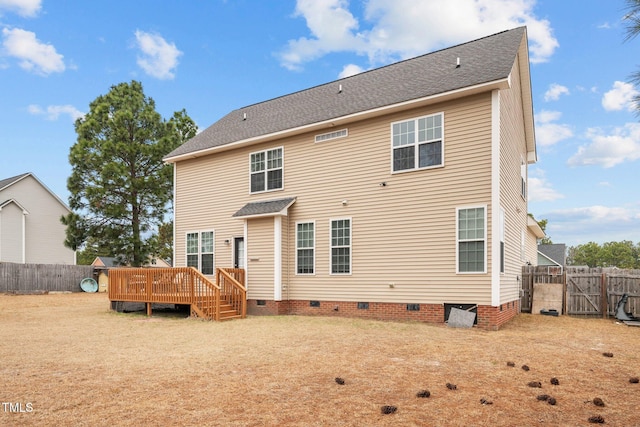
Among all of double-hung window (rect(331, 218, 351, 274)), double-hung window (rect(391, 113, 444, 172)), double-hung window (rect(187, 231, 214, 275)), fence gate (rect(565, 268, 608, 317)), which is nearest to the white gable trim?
double-hung window (rect(187, 231, 214, 275))

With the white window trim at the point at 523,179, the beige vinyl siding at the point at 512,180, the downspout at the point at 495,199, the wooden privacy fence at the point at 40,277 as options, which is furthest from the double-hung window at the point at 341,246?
the wooden privacy fence at the point at 40,277

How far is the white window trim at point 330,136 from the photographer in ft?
43.2

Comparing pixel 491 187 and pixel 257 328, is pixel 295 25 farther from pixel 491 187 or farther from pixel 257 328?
pixel 257 328

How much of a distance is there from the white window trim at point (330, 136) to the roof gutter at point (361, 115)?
0.22 meters

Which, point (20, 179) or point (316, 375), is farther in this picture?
point (20, 179)

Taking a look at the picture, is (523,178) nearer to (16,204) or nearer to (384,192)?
(384,192)

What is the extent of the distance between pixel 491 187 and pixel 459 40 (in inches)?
254

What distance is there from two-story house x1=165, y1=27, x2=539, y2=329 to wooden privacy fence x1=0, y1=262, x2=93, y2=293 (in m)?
13.8

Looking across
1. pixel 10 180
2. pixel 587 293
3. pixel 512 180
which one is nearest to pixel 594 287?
pixel 587 293

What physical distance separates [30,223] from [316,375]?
3168 cm

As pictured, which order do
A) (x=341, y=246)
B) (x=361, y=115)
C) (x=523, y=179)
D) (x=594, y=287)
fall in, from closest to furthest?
(x=361, y=115) → (x=341, y=246) → (x=594, y=287) → (x=523, y=179)

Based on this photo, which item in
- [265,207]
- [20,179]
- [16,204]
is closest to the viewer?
[265,207]

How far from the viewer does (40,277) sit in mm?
25000

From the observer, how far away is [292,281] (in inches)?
→ 544
